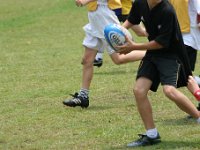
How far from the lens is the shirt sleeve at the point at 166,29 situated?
6.32 m

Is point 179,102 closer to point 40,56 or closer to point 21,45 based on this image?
point 40,56

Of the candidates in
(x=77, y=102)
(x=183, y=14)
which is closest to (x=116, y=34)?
(x=183, y=14)

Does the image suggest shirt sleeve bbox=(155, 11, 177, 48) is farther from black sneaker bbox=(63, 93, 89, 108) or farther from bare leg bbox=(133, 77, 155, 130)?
black sneaker bbox=(63, 93, 89, 108)

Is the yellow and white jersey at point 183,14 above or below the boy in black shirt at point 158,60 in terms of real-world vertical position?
below

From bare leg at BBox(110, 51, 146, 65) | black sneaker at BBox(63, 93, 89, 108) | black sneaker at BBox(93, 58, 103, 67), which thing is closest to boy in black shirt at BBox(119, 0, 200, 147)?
black sneaker at BBox(63, 93, 89, 108)

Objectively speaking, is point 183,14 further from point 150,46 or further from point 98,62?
point 98,62

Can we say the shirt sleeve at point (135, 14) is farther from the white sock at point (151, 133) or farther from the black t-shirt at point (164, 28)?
the white sock at point (151, 133)

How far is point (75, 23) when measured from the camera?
66.2 feet

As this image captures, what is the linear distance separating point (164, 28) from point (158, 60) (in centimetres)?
33

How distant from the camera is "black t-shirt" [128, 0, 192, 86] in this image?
20.8 ft

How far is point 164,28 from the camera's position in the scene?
6.35m

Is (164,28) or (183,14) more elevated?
(164,28)

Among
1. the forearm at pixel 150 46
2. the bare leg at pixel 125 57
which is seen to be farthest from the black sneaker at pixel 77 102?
the forearm at pixel 150 46

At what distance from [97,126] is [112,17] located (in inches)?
70.4
